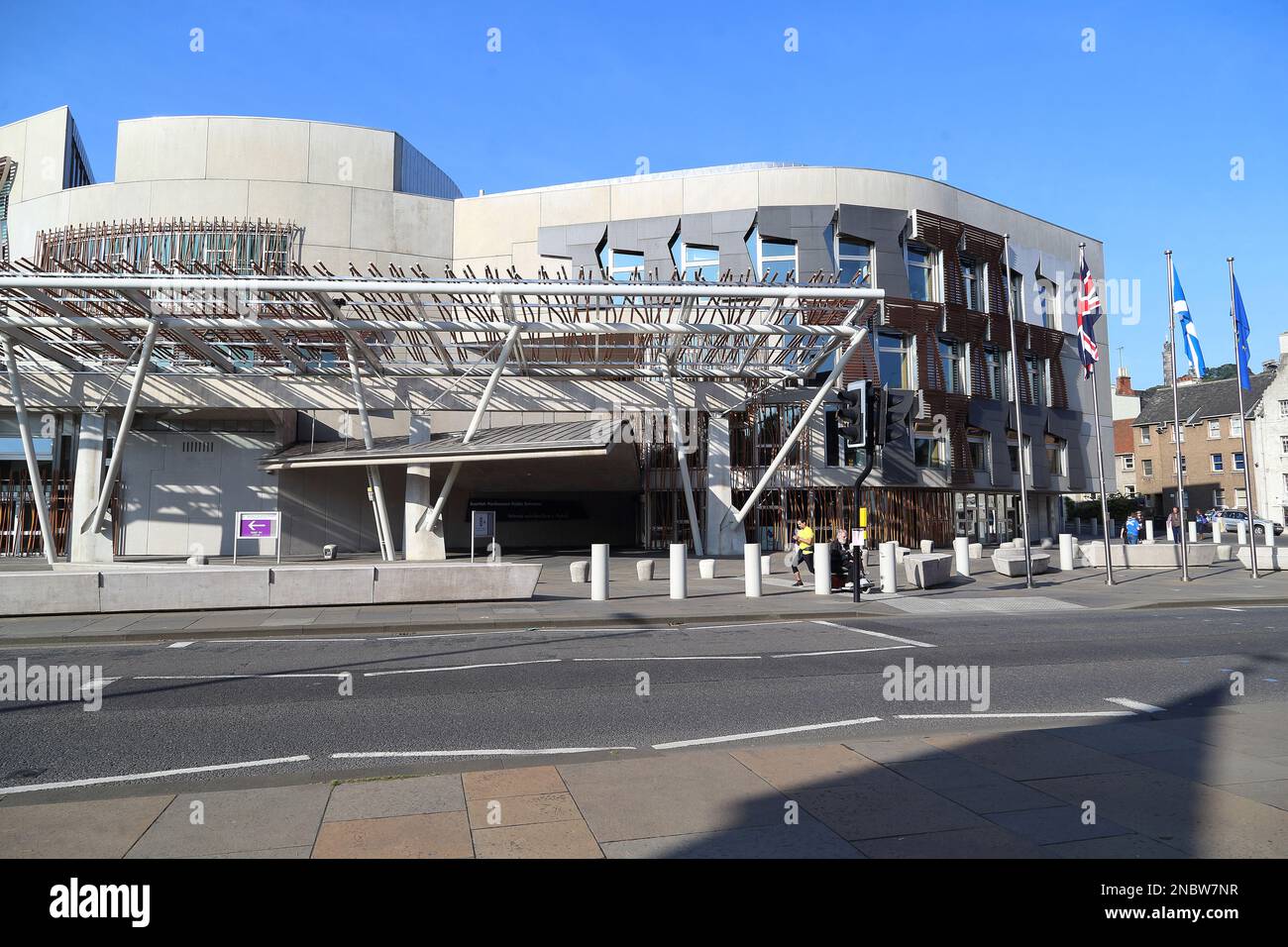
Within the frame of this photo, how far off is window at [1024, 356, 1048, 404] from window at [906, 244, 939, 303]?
26.3ft

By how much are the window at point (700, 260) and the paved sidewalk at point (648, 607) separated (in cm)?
1823

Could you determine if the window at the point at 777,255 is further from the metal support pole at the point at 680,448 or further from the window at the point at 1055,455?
the window at the point at 1055,455

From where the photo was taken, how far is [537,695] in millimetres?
8570

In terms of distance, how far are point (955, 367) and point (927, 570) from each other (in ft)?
76.8

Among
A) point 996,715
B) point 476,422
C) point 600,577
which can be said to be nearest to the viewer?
point 996,715

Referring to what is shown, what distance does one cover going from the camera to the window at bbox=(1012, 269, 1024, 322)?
4441cm

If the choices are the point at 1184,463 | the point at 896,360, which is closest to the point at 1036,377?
the point at 896,360

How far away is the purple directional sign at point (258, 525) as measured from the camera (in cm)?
1983

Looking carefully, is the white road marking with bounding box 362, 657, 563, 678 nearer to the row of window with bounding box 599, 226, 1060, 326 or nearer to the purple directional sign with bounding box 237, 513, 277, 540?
the purple directional sign with bounding box 237, 513, 277, 540

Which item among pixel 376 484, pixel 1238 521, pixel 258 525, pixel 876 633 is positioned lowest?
pixel 876 633

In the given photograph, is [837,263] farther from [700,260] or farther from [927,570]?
[927,570]

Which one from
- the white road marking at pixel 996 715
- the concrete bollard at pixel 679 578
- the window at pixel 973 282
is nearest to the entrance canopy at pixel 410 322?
the concrete bollard at pixel 679 578
